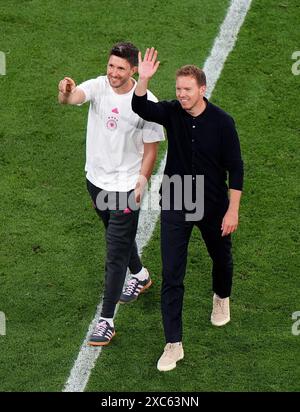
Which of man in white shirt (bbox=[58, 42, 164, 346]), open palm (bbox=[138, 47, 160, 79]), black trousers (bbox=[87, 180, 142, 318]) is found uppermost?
open palm (bbox=[138, 47, 160, 79])

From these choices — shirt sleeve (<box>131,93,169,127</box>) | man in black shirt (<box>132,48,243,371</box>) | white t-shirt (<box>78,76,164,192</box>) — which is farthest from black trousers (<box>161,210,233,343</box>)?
shirt sleeve (<box>131,93,169,127</box>)

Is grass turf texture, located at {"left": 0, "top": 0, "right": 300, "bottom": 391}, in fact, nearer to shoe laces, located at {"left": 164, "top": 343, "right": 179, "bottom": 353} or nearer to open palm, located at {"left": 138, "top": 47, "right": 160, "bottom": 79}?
shoe laces, located at {"left": 164, "top": 343, "right": 179, "bottom": 353}

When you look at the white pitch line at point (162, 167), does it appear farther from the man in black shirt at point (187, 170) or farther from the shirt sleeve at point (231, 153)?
the shirt sleeve at point (231, 153)

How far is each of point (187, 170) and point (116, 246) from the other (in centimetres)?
75

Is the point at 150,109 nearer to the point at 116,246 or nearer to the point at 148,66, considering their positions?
the point at 148,66

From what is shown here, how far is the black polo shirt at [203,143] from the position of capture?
306 inches

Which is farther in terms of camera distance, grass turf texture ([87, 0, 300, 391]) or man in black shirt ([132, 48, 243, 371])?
grass turf texture ([87, 0, 300, 391])

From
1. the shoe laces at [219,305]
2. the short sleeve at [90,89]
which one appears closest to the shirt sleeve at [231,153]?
the short sleeve at [90,89]

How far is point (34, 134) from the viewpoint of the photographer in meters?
10.4

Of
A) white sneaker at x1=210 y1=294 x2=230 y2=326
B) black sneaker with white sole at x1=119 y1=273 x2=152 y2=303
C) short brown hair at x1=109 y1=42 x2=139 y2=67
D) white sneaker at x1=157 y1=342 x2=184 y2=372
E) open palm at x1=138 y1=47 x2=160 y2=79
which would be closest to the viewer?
open palm at x1=138 y1=47 x2=160 y2=79

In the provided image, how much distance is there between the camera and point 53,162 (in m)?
10.2

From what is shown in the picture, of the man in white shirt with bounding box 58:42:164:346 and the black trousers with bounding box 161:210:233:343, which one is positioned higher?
the man in white shirt with bounding box 58:42:164:346

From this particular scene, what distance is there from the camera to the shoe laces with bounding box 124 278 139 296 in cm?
885

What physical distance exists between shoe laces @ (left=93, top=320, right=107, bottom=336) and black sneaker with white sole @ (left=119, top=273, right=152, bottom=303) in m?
0.45
